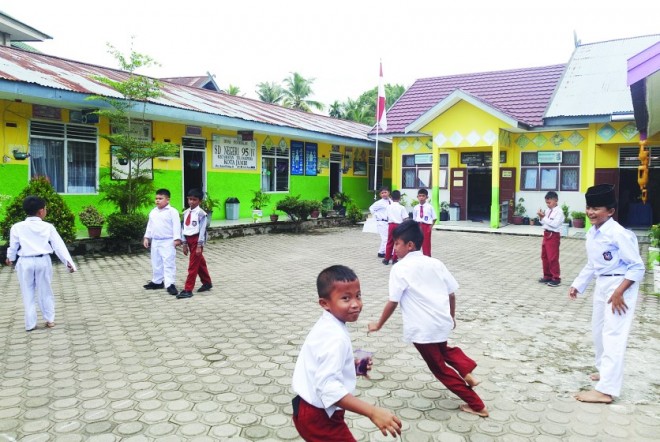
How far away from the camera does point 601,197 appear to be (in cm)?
376

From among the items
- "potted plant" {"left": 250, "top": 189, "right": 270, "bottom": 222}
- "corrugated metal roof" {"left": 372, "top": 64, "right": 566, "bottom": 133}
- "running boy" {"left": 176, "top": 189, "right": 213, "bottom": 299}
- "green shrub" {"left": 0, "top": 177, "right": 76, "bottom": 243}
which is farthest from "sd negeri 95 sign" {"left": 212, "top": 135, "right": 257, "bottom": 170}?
"running boy" {"left": 176, "top": 189, "right": 213, "bottom": 299}

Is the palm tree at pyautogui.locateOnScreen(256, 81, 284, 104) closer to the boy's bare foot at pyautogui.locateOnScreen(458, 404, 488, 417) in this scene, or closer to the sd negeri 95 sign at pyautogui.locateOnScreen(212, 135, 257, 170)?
the sd negeri 95 sign at pyautogui.locateOnScreen(212, 135, 257, 170)

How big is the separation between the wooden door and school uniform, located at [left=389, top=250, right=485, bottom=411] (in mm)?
15471

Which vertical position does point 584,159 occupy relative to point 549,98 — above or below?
below

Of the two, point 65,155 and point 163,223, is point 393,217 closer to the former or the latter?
point 163,223

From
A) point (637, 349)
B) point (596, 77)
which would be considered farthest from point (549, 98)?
point (637, 349)

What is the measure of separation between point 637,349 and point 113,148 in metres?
11.2

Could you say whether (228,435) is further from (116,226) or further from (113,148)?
(113,148)

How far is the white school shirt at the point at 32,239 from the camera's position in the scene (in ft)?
17.9

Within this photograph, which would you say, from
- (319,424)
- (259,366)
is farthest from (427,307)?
(259,366)

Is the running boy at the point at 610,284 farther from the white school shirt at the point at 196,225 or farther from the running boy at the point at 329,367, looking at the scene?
the white school shirt at the point at 196,225

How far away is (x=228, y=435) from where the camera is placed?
10.6 ft

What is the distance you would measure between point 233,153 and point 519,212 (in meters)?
9.58

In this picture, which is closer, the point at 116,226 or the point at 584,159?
the point at 116,226
